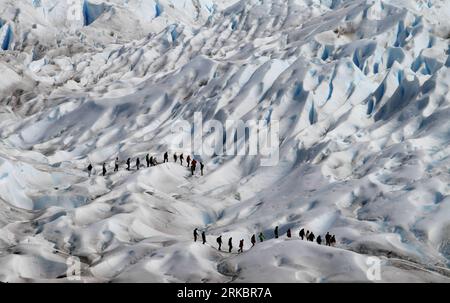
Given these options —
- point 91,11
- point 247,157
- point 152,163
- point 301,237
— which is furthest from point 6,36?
point 301,237

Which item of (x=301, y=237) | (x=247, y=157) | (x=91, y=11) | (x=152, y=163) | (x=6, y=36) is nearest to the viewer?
(x=301, y=237)

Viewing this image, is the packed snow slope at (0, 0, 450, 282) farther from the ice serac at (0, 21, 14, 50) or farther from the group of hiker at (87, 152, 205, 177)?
the ice serac at (0, 21, 14, 50)

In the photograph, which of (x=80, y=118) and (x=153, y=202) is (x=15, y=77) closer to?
(x=80, y=118)

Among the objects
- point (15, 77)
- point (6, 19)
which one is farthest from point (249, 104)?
point (6, 19)

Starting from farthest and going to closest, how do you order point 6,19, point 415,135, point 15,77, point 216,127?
point 6,19 < point 15,77 < point 216,127 < point 415,135

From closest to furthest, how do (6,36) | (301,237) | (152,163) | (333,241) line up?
(333,241) < (301,237) < (152,163) < (6,36)

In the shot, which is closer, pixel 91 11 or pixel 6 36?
pixel 6 36

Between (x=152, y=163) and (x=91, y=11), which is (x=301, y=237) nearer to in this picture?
(x=152, y=163)

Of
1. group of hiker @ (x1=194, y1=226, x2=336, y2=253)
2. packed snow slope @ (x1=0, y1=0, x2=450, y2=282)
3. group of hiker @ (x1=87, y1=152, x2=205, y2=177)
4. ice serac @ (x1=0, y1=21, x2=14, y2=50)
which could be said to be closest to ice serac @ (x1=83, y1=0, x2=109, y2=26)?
ice serac @ (x1=0, y1=21, x2=14, y2=50)

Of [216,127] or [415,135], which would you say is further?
[216,127]
